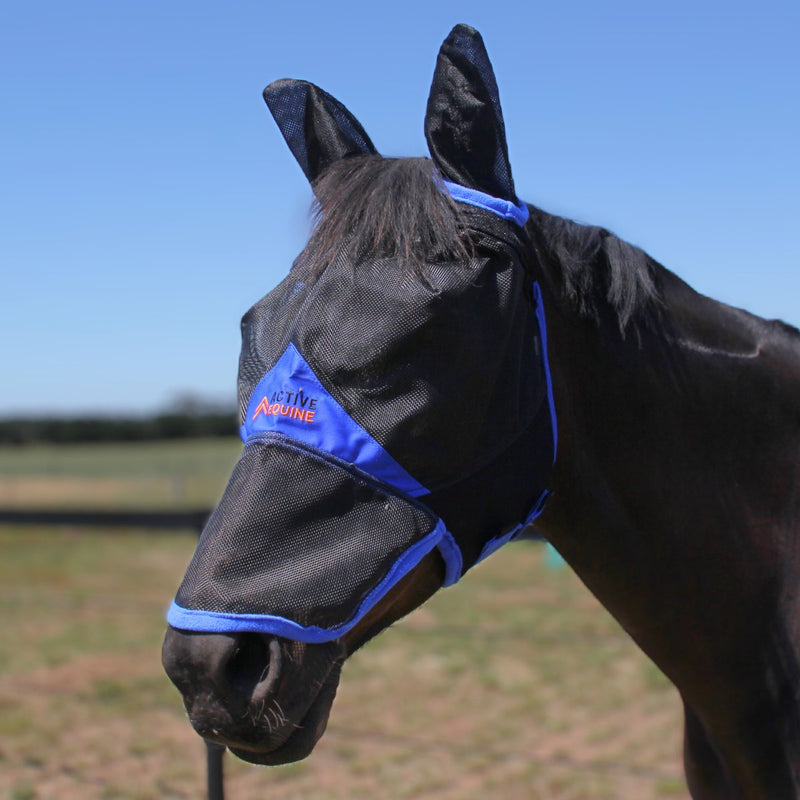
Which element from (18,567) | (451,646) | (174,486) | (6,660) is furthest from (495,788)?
(174,486)

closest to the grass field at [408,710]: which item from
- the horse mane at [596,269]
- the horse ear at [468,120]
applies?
the horse mane at [596,269]

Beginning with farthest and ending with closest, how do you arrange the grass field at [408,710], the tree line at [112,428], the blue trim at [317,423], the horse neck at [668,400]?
the tree line at [112,428] → the grass field at [408,710] → the horse neck at [668,400] → the blue trim at [317,423]

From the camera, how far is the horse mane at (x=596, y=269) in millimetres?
1829

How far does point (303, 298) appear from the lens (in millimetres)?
1600

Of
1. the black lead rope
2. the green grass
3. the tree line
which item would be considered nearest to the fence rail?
the black lead rope

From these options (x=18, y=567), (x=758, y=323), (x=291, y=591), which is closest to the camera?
(x=291, y=591)

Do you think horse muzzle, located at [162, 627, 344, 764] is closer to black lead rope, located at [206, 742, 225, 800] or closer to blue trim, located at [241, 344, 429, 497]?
blue trim, located at [241, 344, 429, 497]

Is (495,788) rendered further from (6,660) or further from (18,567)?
(18,567)

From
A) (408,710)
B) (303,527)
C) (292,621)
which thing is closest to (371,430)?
(303,527)

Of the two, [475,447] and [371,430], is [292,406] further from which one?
[475,447]

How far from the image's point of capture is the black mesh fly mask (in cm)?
143

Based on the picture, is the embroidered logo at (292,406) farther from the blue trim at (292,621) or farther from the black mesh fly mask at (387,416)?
the blue trim at (292,621)

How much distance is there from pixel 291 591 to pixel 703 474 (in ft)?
3.19

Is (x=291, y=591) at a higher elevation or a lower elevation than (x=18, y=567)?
higher
